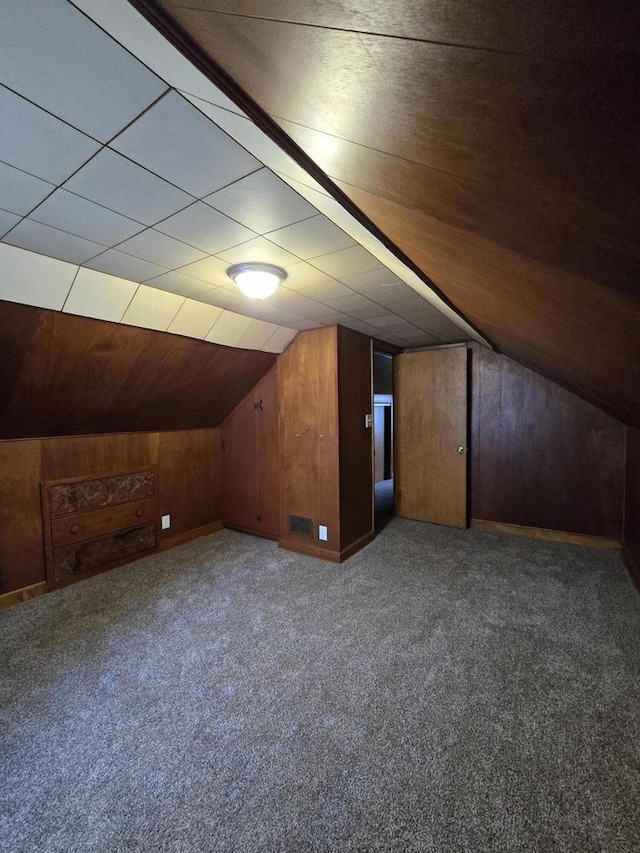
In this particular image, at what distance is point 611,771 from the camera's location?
51.2 inches

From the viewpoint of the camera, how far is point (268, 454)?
3.67 m

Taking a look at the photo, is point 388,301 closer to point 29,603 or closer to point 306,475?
point 306,475

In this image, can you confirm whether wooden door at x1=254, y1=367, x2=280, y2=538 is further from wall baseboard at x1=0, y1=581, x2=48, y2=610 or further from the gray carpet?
wall baseboard at x1=0, y1=581, x2=48, y2=610

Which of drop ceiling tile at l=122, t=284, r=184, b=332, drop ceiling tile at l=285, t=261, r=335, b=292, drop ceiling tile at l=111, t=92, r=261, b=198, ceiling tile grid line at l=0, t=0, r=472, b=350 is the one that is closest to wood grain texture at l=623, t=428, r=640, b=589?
ceiling tile grid line at l=0, t=0, r=472, b=350

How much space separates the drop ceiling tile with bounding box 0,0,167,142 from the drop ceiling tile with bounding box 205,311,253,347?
1780 mm

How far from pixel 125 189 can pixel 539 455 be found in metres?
3.95

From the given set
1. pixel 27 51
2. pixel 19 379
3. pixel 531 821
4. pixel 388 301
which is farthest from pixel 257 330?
pixel 531 821

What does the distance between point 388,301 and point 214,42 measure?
74.9 inches

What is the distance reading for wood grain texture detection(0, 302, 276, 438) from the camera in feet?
6.91

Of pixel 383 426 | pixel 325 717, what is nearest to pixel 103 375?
pixel 325 717

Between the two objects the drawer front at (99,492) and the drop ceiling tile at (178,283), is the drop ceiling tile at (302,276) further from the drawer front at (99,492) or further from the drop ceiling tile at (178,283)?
the drawer front at (99,492)

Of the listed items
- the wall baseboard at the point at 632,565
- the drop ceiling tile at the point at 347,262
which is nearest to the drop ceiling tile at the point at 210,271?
the drop ceiling tile at the point at 347,262

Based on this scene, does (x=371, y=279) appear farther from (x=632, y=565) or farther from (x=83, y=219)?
(x=632, y=565)

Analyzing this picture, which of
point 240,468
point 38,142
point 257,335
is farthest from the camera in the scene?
point 240,468
